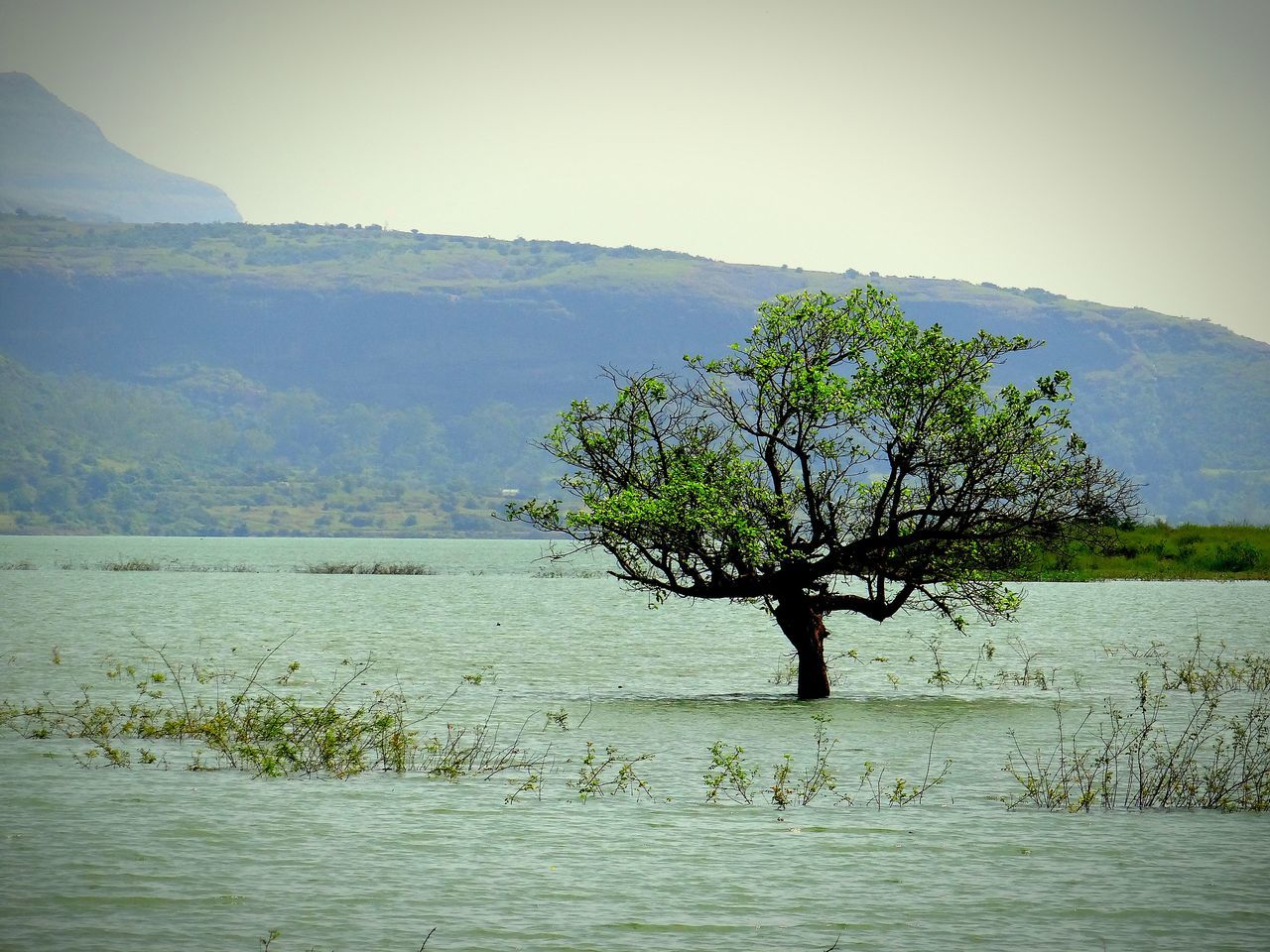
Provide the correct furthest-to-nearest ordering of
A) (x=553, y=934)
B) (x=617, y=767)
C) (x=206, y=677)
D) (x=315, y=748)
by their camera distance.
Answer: (x=206, y=677), (x=315, y=748), (x=617, y=767), (x=553, y=934)

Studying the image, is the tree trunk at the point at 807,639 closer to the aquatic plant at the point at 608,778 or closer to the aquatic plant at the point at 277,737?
the aquatic plant at the point at 277,737

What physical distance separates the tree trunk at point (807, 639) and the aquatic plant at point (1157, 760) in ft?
19.0

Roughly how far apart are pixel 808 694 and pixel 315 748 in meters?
14.5

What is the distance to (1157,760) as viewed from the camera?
25234mm

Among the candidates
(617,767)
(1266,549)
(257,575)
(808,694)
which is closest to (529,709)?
(808,694)

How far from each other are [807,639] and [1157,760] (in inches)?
489

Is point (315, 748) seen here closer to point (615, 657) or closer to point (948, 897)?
point (948, 897)

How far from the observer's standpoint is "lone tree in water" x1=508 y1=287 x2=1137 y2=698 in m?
33.8

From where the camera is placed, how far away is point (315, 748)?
2780 centimetres

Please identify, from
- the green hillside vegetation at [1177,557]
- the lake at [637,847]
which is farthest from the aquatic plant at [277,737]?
the green hillside vegetation at [1177,557]

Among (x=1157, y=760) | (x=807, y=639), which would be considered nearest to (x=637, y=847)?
(x=1157, y=760)

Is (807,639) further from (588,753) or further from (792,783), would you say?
(792,783)

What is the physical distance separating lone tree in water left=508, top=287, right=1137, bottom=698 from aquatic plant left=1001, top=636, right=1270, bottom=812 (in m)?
4.22

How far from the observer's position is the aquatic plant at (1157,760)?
913 inches
